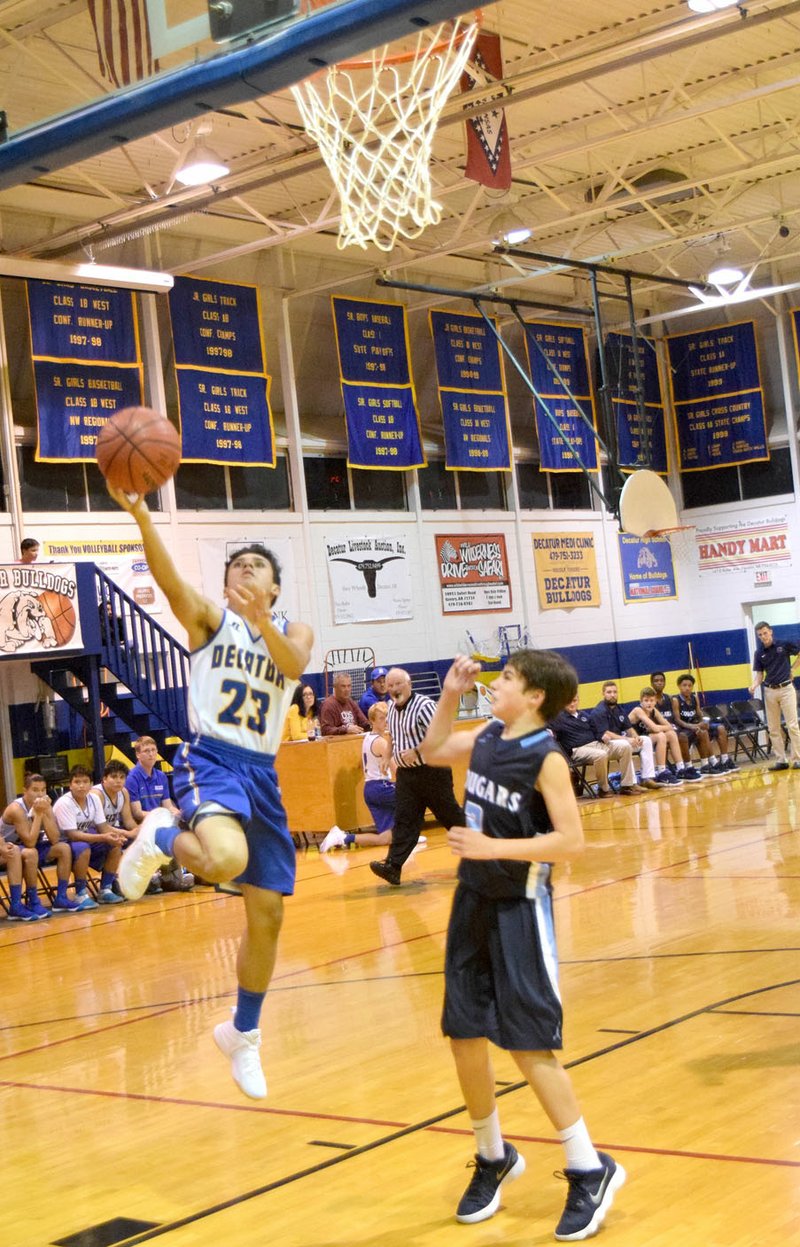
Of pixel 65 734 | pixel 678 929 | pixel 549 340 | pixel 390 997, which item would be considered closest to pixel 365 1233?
pixel 390 997

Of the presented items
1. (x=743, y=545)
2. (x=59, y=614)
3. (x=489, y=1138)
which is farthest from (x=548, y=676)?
(x=743, y=545)

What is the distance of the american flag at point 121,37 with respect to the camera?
727 centimetres

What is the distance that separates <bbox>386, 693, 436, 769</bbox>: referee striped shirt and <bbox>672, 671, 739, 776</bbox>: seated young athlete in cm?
845

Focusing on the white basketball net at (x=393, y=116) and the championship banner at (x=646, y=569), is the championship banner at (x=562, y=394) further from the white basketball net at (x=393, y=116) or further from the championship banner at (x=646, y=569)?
the white basketball net at (x=393, y=116)

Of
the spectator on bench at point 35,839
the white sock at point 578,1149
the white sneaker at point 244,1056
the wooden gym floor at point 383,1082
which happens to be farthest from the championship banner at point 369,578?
the white sock at point 578,1149

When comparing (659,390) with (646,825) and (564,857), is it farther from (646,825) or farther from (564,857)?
(564,857)

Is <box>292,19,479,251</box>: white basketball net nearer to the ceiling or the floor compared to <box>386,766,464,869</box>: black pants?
nearer to the ceiling

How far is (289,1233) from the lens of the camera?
404cm

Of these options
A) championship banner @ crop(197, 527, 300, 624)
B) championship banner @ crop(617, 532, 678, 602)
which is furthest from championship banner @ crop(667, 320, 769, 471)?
championship banner @ crop(197, 527, 300, 624)

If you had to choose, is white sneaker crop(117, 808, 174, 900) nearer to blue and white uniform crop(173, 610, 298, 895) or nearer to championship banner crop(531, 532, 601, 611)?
blue and white uniform crop(173, 610, 298, 895)

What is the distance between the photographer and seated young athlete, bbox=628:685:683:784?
688 inches

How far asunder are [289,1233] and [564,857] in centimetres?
136

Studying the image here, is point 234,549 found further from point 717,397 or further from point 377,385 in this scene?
point 717,397

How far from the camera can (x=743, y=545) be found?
2356cm
